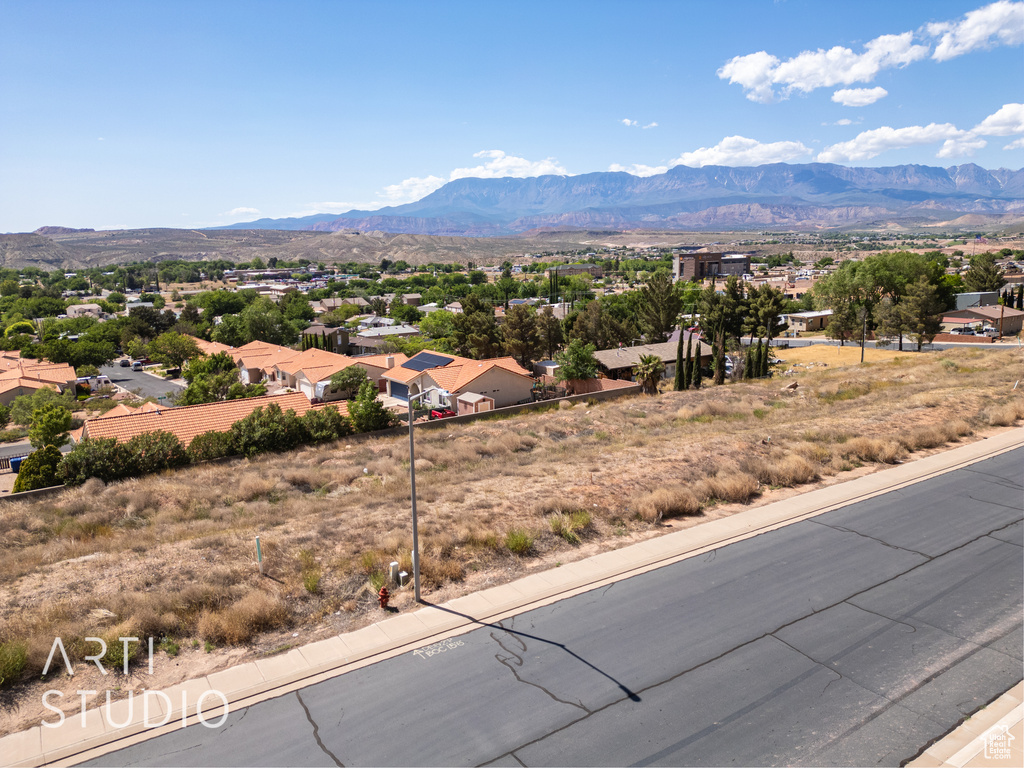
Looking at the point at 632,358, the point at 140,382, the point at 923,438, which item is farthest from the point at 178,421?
the point at 140,382

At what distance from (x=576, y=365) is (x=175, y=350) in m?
48.1

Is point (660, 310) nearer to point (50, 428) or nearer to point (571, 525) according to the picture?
point (571, 525)

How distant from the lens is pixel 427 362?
53500 mm

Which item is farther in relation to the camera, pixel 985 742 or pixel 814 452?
pixel 814 452

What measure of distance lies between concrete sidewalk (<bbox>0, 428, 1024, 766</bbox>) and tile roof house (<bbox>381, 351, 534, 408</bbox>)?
2851 centimetres

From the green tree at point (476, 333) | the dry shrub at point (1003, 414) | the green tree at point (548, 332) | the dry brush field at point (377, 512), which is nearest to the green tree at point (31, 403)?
the dry brush field at point (377, 512)

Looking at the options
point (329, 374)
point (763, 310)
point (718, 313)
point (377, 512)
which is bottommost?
Result: point (329, 374)

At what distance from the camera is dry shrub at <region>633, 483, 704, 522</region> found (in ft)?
62.1

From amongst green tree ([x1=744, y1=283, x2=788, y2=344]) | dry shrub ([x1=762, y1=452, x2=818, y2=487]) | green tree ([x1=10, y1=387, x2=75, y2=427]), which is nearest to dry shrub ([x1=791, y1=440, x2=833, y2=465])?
dry shrub ([x1=762, y1=452, x2=818, y2=487])

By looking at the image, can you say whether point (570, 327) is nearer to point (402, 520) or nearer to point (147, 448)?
point (147, 448)

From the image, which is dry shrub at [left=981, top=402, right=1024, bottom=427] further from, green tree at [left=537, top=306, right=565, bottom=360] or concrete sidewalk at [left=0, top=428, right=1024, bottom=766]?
green tree at [left=537, top=306, right=565, bottom=360]

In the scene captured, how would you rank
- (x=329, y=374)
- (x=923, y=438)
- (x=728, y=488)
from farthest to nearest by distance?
(x=329, y=374) < (x=923, y=438) < (x=728, y=488)

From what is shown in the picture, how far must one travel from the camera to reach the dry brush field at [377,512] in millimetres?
13555

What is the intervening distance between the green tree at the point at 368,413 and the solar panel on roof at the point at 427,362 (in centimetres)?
1407
